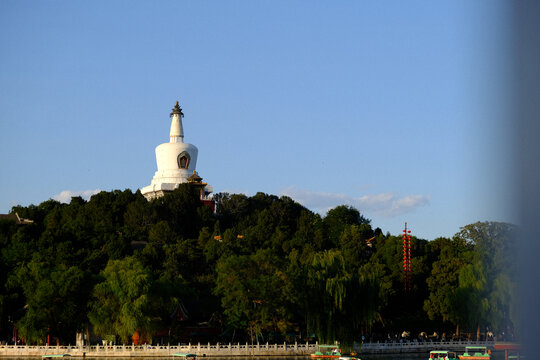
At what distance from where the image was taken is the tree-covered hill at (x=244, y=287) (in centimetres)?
4959

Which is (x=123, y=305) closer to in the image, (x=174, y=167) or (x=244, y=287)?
(x=244, y=287)

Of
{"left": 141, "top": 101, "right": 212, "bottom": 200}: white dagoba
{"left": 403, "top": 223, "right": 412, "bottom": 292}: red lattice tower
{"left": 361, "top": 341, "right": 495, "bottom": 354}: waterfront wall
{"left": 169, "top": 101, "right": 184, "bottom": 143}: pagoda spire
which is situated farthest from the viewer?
{"left": 169, "top": 101, "right": 184, "bottom": 143}: pagoda spire

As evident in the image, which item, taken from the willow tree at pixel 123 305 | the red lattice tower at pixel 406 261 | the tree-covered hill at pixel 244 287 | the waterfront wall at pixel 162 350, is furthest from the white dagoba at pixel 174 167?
the waterfront wall at pixel 162 350

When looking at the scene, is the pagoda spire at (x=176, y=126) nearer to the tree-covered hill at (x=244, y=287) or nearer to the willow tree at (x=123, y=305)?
the tree-covered hill at (x=244, y=287)

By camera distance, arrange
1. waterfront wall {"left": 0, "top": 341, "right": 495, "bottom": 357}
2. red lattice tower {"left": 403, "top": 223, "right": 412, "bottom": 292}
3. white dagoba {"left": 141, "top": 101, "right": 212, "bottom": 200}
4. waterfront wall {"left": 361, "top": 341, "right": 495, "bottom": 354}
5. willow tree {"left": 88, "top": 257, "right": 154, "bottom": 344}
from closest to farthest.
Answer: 1. waterfront wall {"left": 0, "top": 341, "right": 495, "bottom": 357}
2. willow tree {"left": 88, "top": 257, "right": 154, "bottom": 344}
3. waterfront wall {"left": 361, "top": 341, "right": 495, "bottom": 354}
4. red lattice tower {"left": 403, "top": 223, "right": 412, "bottom": 292}
5. white dagoba {"left": 141, "top": 101, "right": 212, "bottom": 200}

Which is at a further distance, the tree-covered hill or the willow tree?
the tree-covered hill

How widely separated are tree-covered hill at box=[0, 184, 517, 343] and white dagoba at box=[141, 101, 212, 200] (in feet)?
59.0

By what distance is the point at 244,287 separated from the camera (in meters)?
51.0

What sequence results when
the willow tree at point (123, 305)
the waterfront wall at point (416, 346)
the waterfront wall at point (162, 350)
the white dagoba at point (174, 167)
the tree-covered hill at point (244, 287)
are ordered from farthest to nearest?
the white dagoba at point (174, 167), the waterfront wall at point (416, 346), the tree-covered hill at point (244, 287), the willow tree at point (123, 305), the waterfront wall at point (162, 350)

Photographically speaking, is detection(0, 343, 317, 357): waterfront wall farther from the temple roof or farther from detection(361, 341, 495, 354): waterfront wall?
the temple roof

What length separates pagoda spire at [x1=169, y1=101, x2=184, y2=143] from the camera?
99.1 metres

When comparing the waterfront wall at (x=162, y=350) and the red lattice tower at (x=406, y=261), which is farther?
the red lattice tower at (x=406, y=261)

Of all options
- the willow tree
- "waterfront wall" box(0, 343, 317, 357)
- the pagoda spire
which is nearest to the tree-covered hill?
the willow tree

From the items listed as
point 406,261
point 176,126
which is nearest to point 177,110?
point 176,126
